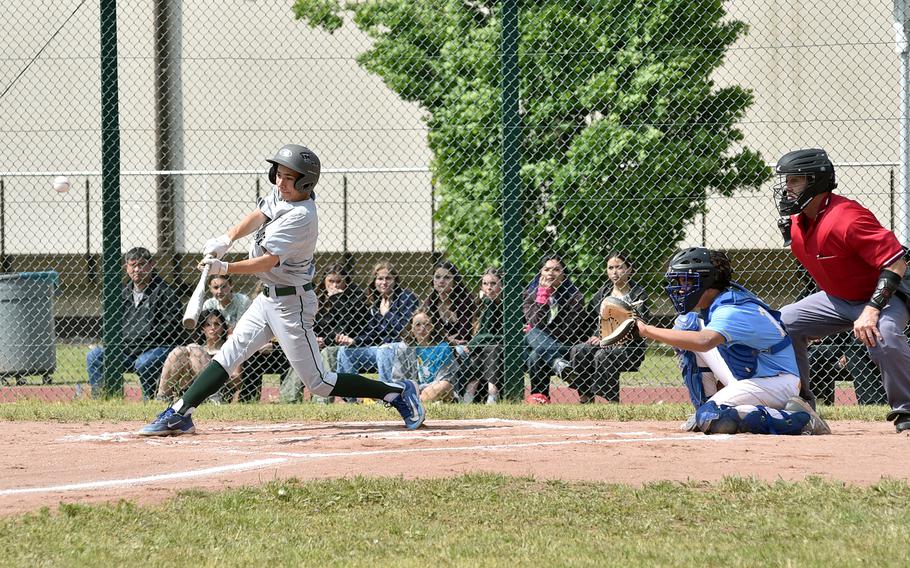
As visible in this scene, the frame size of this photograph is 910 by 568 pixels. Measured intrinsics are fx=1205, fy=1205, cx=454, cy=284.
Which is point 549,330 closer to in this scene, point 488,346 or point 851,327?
point 488,346

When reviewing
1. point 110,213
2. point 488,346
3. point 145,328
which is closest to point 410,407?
point 488,346

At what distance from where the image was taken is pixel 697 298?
23.3 feet

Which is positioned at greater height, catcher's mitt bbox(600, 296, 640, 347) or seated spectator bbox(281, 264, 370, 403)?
catcher's mitt bbox(600, 296, 640, 347)

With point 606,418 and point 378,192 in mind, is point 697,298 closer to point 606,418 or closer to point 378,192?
point 606,418

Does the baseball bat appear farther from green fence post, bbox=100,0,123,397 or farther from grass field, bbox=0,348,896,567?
green fence post, bbox=100,0,123,397

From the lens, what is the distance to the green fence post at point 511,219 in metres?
9.91

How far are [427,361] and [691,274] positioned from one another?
12.0 feet

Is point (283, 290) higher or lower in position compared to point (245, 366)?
higher

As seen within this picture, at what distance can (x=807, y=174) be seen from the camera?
23.7 feet

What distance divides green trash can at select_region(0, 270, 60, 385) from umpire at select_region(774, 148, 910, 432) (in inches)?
304

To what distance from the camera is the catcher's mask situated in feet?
23.0

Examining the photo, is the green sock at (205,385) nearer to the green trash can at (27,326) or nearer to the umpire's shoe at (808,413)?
the umpire's shoe at (808,413)

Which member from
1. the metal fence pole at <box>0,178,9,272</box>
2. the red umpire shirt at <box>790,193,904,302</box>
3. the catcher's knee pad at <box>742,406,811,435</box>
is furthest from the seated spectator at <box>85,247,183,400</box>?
the metal fence pole at <box>0,178,9,272</box>

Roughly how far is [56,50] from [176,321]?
10.7 feet
